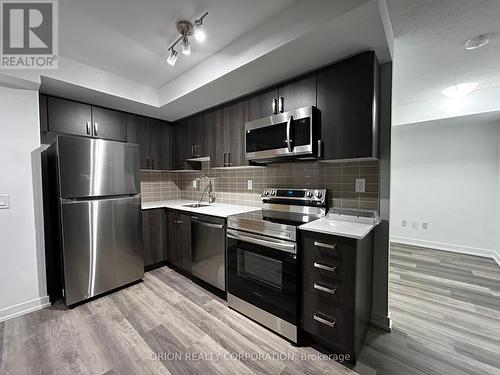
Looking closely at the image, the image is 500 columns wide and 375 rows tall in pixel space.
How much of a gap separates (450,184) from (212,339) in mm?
4498

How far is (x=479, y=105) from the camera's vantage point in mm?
2898

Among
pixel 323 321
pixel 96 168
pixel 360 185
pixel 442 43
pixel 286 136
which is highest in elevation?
pixel 442 43

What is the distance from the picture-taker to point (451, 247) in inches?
144

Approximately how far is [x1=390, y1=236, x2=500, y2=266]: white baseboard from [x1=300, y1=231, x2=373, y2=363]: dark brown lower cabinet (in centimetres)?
331

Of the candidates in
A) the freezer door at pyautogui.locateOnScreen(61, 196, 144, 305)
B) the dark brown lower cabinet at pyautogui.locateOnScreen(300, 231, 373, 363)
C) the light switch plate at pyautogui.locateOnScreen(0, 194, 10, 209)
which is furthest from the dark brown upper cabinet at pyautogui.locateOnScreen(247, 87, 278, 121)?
the light switch plate at pyautogui.locateOnScreen(0, 194, 10, 209)

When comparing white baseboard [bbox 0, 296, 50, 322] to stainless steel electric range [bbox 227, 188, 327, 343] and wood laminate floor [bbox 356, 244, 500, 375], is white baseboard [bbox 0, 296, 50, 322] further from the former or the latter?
wood laminate floor [bbox 356, 244, 500, 375]

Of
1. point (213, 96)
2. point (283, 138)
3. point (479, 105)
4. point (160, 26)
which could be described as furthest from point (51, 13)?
point (479, 105)

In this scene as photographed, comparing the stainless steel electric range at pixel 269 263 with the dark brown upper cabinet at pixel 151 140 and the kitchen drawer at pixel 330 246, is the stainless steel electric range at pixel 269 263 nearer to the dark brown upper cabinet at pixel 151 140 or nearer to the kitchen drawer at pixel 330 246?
the kitchen drawer at pixel 330 246

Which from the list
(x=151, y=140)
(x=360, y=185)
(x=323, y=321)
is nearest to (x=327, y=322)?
(x=323, y=321)

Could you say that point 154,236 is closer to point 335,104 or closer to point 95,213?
point 95,213

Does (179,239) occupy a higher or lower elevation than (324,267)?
lower

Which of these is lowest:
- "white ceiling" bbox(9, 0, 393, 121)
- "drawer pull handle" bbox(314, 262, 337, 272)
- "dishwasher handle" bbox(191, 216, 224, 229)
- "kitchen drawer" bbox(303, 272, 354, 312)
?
"kitchen drawer" bbox(303, 272, 354, 312)

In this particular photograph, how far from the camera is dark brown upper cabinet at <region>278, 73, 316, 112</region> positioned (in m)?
1.84

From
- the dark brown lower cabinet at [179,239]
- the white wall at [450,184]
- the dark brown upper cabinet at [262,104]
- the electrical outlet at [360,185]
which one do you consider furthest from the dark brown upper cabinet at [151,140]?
the white wall at [450,184]
